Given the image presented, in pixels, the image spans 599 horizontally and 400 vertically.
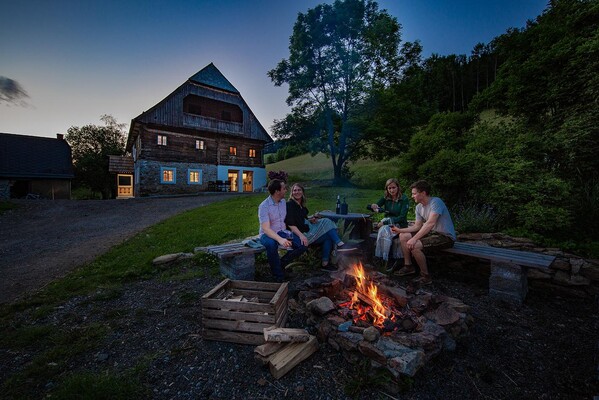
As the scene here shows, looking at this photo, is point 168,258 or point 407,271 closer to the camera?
point 407,271

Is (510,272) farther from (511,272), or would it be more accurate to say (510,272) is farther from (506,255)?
(506,255)

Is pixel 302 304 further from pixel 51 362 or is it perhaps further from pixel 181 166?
pixel 181 166

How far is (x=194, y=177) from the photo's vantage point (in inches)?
858

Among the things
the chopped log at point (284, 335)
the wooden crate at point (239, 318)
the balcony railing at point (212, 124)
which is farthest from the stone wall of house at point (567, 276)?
the balcony railing at point (212, 124)

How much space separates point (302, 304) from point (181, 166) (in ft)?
67.9

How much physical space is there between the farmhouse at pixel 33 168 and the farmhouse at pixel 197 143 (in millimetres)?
4558

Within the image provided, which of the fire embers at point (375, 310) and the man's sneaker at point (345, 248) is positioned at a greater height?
the man's sneaker at point (345, 248)

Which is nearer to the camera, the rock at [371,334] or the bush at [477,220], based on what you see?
the rock at [371,334]

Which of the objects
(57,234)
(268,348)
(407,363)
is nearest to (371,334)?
(407,363)

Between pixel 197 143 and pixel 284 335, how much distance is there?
22199 mm

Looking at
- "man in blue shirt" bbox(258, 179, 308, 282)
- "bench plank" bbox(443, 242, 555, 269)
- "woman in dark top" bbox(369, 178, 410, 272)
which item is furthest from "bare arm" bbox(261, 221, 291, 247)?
"bench plank" bbox(443, 242, 555, 269)

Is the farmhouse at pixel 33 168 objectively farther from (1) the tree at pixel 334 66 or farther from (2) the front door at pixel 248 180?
(1) the tree at pixel 334 66

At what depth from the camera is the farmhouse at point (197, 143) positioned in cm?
1966

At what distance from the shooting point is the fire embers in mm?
2619
